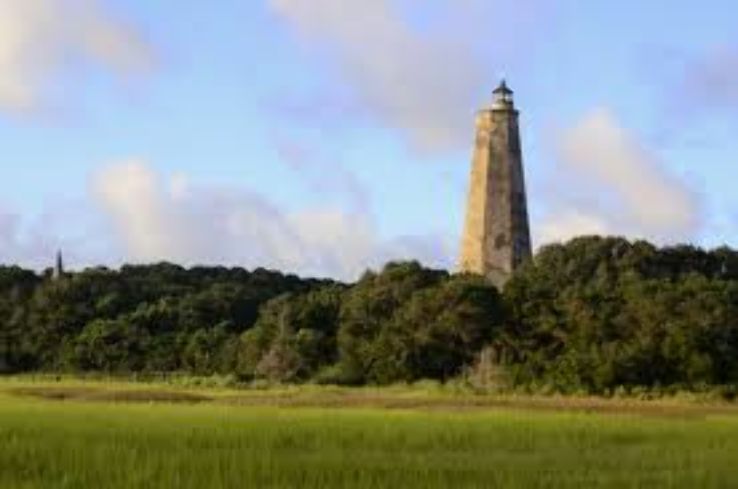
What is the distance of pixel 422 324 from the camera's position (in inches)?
2218

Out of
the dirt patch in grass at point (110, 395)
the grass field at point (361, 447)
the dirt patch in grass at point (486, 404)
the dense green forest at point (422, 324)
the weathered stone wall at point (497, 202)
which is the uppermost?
the weathered stone wall at point (497, 202)

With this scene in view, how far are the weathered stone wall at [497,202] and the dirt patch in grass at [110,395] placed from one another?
94.1ft

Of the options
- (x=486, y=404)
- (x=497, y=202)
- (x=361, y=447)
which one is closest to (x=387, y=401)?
(x=486, y=404)

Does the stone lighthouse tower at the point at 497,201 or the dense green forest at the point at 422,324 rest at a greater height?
the stone lighthouse tower at the point at 497,201

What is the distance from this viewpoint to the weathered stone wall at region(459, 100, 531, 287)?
7494cm

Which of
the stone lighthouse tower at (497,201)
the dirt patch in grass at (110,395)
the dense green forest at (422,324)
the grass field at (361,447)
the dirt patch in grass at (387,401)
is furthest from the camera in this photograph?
the stone lighthouse tower at (497,201)

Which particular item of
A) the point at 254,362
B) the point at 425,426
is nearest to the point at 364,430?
the point at 425,426

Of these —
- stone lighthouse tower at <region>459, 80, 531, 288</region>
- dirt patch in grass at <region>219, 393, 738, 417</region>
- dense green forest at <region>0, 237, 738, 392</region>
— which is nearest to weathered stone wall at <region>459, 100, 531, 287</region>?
stone lighthouse tower at <region>459, 80, 531, 288</region>

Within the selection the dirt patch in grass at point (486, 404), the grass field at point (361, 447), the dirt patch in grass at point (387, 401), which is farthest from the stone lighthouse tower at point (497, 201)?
the grass field at point (361, 447)

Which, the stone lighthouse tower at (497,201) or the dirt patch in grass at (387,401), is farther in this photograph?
the stone lighthouse tower at (497,201)

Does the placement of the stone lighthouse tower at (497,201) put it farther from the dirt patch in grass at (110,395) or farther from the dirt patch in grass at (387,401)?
the dirt patch in grass at (110,395)

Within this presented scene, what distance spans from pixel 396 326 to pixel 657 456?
36.7 m

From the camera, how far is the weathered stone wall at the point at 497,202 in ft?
246

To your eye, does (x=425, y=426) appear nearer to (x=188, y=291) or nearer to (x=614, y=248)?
(x=614, y=248)
